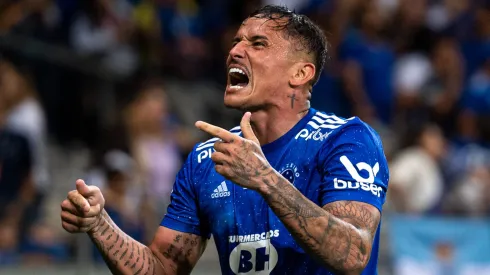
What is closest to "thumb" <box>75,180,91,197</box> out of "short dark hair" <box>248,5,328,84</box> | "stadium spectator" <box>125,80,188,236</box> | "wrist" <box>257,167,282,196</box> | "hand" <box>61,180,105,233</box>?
"hand" <box>61,180,105,233</box>

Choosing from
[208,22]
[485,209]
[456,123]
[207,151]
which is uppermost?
[208,22]

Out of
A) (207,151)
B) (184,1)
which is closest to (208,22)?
(184,1)

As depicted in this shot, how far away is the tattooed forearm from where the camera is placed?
392 centimetres

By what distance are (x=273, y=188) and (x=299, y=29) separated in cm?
115

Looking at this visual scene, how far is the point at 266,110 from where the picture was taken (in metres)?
4.73

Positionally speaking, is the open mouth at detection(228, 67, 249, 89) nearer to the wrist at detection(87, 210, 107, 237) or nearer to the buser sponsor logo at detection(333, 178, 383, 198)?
the buser sponsor logo at detection(333, 178, 383, 198)

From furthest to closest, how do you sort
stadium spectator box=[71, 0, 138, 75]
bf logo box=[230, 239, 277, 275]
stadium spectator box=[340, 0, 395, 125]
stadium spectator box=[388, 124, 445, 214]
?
stadium spectator box=[340, 0, 395, 125]
stadium spectator box=[71, 0, 138, 75]
stadium spectator box=[388, 124, 445, 214]
bf logo box=[230, 239, 277, 275]

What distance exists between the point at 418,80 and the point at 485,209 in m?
2.79

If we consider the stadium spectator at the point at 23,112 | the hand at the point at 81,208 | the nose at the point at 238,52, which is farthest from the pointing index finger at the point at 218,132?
the stadium spectator at the point at 23,112

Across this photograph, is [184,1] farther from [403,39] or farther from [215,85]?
[403,39]

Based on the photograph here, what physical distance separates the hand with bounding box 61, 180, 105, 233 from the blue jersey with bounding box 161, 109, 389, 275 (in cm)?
54

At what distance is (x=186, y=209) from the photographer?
190 inches

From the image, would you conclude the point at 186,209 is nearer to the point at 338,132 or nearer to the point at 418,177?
the point at 338,132

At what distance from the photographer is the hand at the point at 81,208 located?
433cm
